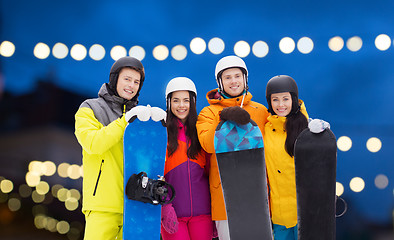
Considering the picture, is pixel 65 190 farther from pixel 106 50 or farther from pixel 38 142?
pixel 106 50

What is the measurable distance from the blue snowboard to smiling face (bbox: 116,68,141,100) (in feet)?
0.87

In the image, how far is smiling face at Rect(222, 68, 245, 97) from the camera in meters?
2.38

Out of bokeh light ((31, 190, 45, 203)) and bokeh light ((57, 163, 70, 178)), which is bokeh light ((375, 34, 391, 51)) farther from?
bokeh light ((31, 190, 45, 203))

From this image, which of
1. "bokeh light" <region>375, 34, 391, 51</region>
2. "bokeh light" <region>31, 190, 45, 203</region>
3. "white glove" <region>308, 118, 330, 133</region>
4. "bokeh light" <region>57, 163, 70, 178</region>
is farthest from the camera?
"bokeh light" <region>31, 190, 45, 203</region>

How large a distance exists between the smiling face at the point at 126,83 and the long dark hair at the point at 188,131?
25 centimetres

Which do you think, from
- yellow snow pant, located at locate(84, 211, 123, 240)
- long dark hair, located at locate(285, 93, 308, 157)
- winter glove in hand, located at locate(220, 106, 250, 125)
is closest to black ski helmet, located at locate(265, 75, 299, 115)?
long dark hair, located at locate(285, 93, 308, 157)

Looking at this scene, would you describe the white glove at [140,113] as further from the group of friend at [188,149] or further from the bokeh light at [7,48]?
the bokeh light at [7,48]

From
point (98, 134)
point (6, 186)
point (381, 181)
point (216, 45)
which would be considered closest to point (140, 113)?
point (98, 134)

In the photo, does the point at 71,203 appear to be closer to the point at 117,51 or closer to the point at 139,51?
the point at 117,51

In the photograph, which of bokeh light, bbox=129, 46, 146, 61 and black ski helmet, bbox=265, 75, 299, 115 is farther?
bokeh light, bbox=129, 46, 146, 61

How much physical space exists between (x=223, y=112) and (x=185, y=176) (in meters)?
0.45

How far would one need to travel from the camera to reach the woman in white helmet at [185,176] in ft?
7.25

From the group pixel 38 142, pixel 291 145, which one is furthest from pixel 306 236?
pixel 38 142

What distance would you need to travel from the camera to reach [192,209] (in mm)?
2217
